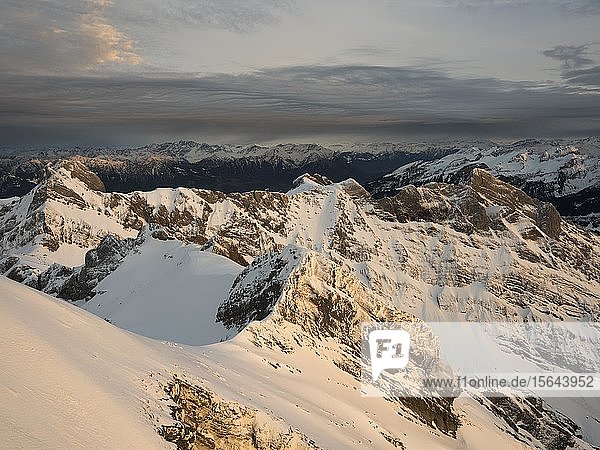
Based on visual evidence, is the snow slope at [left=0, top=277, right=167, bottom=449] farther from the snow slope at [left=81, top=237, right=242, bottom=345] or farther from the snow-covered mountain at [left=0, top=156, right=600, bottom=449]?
the snow slope at [left=81, top=237, right=242, bottom=345]

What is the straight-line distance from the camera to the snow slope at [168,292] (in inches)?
2376

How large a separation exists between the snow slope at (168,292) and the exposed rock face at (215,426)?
29.7 m

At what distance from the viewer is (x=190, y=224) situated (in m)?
197

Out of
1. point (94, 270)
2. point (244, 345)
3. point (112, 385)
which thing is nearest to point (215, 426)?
point (112, 385)

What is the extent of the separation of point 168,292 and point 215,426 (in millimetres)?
55721

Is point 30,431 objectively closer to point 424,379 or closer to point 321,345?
point 321,345

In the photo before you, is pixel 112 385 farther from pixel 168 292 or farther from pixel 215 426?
pixel 168 292

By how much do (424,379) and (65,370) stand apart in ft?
166

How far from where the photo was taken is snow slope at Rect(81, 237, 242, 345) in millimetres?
60344

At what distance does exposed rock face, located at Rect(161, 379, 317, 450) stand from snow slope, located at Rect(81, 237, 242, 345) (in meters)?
29.7

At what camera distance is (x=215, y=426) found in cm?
2172

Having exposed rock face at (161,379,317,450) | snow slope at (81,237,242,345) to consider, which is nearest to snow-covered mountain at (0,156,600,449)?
exposed rock face at (161,379,317,450)

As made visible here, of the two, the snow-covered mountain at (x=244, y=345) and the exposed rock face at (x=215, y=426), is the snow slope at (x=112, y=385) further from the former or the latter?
the exposed rock face at (x=215, y=426)

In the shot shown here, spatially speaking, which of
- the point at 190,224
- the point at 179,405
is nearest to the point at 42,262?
the point at 190,224
